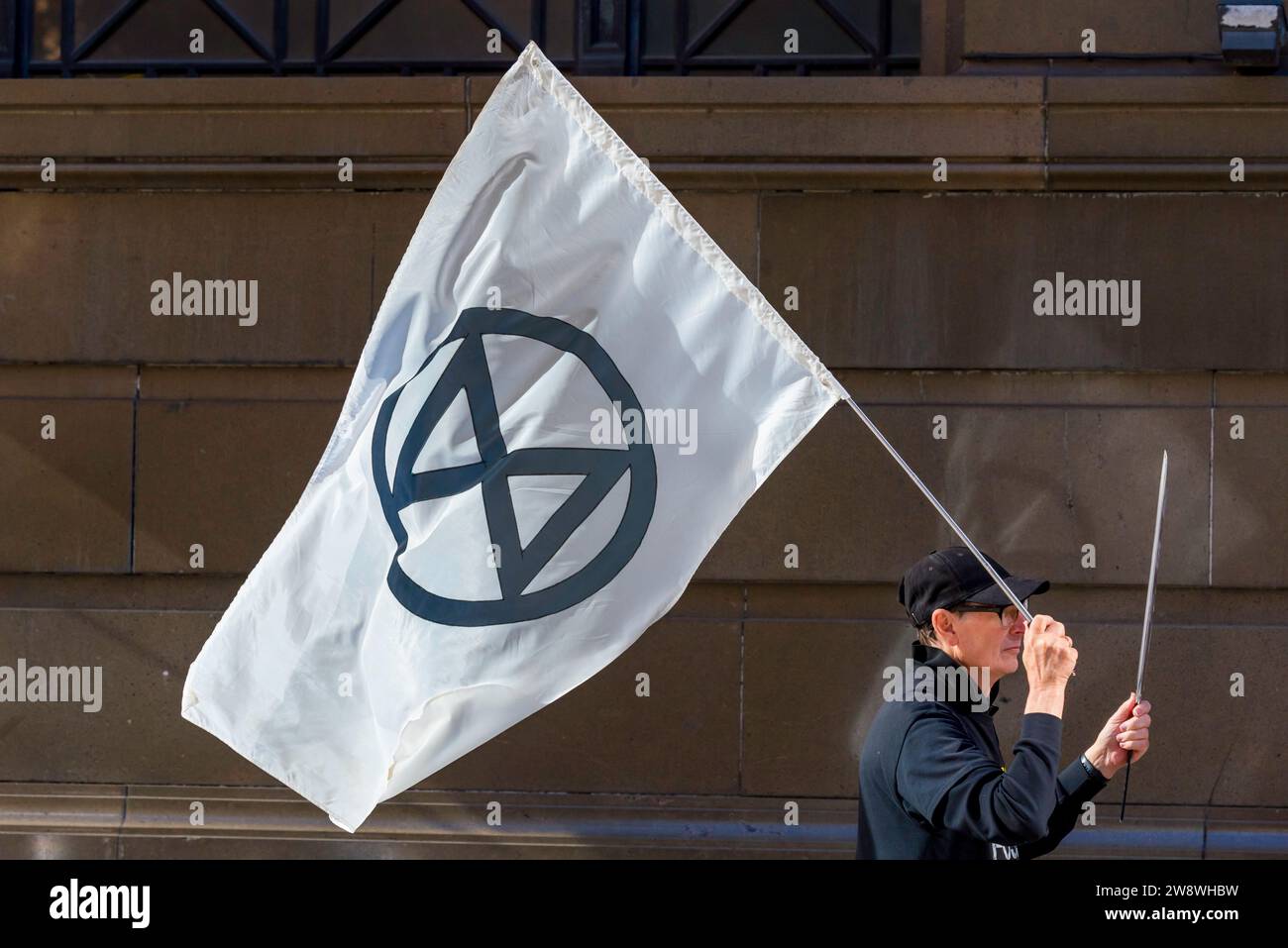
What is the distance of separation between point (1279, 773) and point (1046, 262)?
2.64m

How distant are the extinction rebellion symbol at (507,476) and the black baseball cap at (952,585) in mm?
724

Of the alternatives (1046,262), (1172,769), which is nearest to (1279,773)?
(1172,769)

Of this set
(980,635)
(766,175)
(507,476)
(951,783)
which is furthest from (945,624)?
(766,175)

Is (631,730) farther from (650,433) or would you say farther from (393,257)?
(650,433)

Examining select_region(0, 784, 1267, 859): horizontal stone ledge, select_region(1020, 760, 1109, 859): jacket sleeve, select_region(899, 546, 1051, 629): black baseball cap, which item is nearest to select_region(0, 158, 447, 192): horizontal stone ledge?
select_region(0, 784, 1267, 859): horizontal stone ledge

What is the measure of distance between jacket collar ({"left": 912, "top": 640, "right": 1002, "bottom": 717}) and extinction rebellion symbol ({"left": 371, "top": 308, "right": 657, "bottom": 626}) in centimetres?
78

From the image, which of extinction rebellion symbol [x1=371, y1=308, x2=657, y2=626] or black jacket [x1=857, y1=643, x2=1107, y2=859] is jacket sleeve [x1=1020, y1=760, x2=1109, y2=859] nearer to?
black jacket [x1=857, y1=643, x2=1107, y2=859]

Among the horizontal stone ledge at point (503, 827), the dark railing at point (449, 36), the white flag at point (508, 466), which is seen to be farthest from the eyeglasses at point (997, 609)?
the dark railing at point (449, 36)

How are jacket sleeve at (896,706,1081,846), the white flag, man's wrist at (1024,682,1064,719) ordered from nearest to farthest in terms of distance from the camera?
jacket sleeve at (896,706,1081,846)
man's wrist at (1024,682,1064,719)
the white flag

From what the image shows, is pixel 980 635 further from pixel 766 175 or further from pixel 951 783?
pixel 766 175

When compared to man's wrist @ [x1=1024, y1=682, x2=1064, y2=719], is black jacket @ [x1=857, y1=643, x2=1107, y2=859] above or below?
below

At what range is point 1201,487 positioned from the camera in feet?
23.8

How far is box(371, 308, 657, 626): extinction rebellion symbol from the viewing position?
157 inches

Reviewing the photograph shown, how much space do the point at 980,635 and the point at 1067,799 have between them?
497 millimetres
